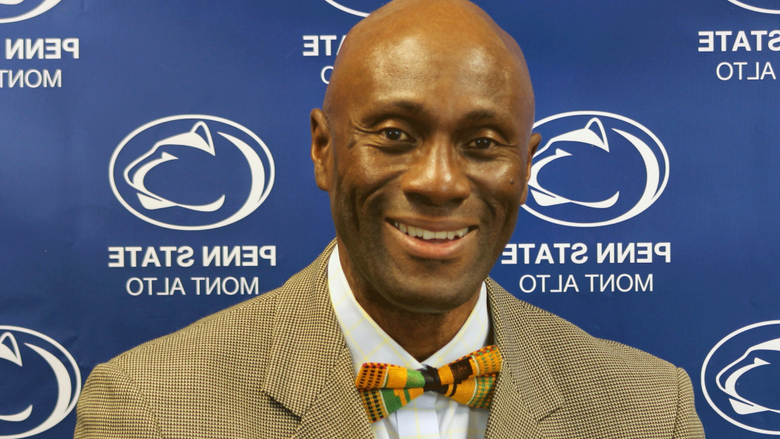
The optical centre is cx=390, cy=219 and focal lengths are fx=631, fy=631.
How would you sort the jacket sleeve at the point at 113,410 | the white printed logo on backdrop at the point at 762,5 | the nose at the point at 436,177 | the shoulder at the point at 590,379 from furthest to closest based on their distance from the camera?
the white printed logo on backdrop at the point at 762,5 → the shoulder at the point at 590,379 → the jacket sleeve at the point at 113,410 → the nose at the point at 436,177

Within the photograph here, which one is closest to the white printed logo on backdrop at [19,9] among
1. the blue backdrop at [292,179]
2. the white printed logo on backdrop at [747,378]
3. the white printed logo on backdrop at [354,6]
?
the blue backdrop at [292,179]

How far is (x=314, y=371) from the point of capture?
116cm

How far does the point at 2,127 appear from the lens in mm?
1803

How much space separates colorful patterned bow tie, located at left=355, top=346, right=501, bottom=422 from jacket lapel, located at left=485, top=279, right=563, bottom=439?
0.04 m

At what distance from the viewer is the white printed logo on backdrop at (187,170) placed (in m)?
1.84

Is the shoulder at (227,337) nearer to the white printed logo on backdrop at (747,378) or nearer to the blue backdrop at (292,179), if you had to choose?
the blue backdrop at (292,179)

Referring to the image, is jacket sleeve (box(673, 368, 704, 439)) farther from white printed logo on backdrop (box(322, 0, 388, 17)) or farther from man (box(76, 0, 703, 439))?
white printed logo on backdrop (box(322, 0, 388, 17))

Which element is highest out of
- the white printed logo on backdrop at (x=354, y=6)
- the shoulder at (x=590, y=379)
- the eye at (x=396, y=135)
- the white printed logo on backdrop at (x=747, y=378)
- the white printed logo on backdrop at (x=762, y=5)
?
the white printed logo on backdrop at (x=354, y=6)

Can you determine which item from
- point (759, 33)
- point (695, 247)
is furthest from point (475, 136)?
point (759, 33)

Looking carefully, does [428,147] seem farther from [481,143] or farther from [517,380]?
[517,380]

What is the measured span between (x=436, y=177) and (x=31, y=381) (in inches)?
58.7

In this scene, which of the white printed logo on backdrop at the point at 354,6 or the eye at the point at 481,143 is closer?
the eye at the point at 481,143

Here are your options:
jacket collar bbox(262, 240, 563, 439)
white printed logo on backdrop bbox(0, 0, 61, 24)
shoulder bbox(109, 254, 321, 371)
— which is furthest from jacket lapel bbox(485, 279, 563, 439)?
white printed logo on backdrop bbox(0, 0, 61, 24)

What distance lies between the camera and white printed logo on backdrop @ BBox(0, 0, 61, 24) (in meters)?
1.80
